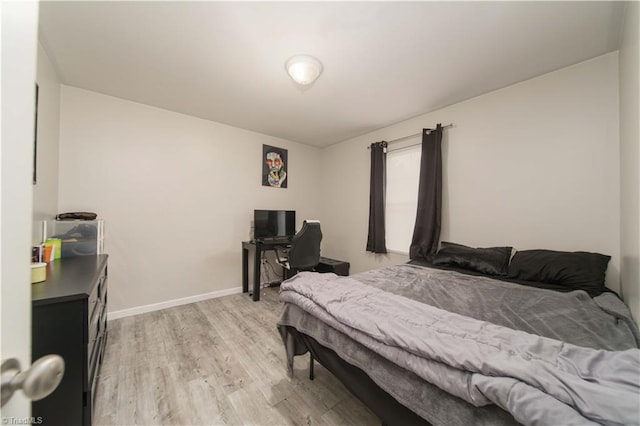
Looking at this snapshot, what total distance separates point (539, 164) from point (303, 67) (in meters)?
2.29

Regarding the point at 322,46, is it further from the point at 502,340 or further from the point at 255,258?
the point at 255,258

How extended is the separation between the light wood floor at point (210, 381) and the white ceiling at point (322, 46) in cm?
248

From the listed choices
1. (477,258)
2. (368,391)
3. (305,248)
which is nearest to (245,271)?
(305,248)

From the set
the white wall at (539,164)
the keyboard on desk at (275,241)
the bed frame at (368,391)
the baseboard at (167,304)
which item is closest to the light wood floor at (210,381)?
the baseboard at (167,304)

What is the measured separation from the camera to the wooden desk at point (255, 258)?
10.2 feet

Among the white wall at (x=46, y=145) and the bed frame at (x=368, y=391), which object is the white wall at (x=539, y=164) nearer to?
the bed frame at (x=368, y=391)

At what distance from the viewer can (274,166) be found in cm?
384

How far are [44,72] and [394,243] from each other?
389cm

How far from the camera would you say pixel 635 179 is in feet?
4.27

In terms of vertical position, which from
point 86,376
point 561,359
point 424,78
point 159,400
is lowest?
point 159,400

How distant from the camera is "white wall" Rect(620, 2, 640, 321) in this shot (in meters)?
1.25

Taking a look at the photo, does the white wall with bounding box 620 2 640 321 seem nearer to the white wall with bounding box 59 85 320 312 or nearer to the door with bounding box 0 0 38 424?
the door with bounding box 0 0 38 424

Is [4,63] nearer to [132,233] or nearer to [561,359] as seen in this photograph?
[561,359]

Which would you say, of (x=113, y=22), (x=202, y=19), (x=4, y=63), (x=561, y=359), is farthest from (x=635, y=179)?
(x=113, y=22)
